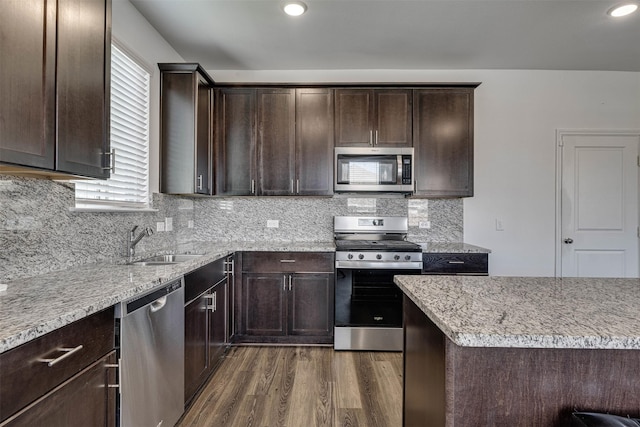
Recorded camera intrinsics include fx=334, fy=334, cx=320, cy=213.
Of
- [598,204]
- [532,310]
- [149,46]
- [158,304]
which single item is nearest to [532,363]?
[532,310]

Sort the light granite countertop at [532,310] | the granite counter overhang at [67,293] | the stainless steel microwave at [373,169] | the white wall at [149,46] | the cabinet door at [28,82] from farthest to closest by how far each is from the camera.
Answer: the stainless steel microwave at [373,169] < the white wall at [149,46] < the cabinet door at [28,82] < the granite counter overhang at [67,293] < the light granite countertop at [532,310]

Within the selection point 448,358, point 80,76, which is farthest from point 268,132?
point 448,358

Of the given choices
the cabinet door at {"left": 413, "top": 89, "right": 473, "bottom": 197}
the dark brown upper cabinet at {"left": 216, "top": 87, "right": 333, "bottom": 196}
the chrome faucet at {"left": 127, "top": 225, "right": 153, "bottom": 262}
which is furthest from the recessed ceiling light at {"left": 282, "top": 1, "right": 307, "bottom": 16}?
the chrome faucet at {"left": 127, "top": 225, "right": 153, "bottom": 262}

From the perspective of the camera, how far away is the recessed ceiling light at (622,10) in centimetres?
243

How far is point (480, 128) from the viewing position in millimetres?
3545

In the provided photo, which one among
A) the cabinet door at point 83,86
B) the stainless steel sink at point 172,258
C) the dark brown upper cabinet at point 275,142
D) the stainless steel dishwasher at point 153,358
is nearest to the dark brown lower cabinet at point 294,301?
the stainless steel sink at point 172,258

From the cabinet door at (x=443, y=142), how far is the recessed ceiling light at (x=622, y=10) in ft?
3.57

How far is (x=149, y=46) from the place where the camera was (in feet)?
8.81

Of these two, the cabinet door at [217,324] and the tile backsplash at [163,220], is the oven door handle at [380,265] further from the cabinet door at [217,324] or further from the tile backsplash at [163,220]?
the cabinet door at [217,324]

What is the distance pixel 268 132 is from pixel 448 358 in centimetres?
276

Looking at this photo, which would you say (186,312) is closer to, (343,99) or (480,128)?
(343,99)

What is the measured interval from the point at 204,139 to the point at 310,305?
5.85 ft

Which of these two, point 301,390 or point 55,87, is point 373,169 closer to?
point 301,390

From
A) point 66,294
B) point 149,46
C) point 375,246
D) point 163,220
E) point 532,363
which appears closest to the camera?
point 532,363
